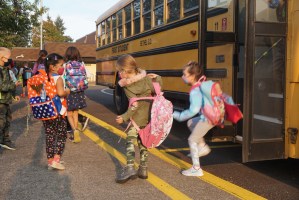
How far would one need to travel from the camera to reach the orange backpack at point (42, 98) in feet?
14.2

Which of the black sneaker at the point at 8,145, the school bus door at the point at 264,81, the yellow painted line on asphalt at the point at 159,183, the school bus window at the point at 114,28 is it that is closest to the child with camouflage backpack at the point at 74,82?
the yellow painted line on asphalt at the point at 159,183

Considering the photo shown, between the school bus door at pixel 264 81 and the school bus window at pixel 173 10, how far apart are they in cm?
238

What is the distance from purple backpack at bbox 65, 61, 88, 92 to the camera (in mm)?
6051

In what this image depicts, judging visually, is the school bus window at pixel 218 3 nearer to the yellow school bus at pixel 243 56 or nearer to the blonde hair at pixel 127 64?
the yellow school bus at pixel 243 56

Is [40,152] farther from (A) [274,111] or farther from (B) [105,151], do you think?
(A) [274,111]

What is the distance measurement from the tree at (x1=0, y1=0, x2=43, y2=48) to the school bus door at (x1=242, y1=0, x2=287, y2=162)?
27.9 ft

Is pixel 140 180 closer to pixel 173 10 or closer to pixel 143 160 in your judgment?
pixel 143 160

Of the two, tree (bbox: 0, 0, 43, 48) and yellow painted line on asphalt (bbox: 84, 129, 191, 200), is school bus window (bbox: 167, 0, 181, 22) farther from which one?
tree (bbox: 0, 0, 43, 48)

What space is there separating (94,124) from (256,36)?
4.64m

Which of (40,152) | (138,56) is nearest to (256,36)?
(40,152)

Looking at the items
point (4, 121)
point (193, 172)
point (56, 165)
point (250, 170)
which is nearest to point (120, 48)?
point (4, 121)

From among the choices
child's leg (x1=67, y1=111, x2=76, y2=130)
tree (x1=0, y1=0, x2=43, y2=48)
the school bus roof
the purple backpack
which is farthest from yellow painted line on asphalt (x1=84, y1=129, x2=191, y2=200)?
tree (x1=0, y1=0, x2=43, y2=48)

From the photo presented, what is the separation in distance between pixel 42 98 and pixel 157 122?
135 cm

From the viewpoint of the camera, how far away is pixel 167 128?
4.02 meters
